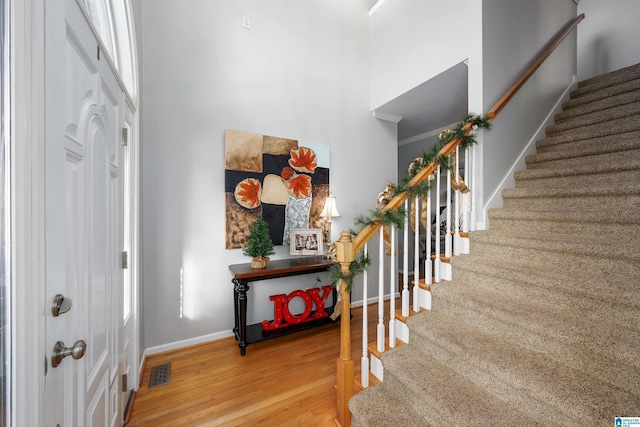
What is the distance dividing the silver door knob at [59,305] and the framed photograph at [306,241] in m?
2.11

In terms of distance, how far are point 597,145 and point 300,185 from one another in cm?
277

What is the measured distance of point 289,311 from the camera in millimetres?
2736

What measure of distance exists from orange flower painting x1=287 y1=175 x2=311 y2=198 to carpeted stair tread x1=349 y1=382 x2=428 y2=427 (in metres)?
2.00

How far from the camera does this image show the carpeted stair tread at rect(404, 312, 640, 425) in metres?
0.98

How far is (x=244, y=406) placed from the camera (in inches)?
66.6

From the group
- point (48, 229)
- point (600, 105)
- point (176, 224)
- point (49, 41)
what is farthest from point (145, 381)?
point (600, 105)

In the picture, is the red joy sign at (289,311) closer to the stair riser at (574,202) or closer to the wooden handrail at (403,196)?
the wooden handrail at (403,196)

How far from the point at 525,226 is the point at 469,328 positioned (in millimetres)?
1066

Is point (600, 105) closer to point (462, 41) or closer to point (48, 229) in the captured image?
point (462, 41)

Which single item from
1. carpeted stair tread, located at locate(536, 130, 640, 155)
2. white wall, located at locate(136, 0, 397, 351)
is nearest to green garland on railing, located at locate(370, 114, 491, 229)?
carpeted stair tread, located at locate(536, 130, 640, 155)

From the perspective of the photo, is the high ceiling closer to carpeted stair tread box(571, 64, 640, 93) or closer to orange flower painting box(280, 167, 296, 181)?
carpeted stair tread box(571, 64, 640, 93)

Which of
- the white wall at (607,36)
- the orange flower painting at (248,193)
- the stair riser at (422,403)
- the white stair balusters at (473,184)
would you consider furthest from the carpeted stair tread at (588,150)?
the orange flower painting at (248,193)

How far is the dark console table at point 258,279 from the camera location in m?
2.28

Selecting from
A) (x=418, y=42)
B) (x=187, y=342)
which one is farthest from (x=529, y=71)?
(x=187, y=342)
